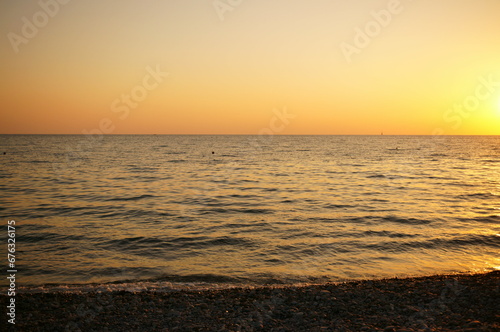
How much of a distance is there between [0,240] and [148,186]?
58.0 feet

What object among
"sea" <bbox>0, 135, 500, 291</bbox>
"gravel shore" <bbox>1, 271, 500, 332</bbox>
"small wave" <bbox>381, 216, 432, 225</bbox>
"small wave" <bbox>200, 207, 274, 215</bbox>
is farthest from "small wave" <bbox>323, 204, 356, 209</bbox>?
"gravel shore" <bbox>1, 271, 500, 332</bbox>

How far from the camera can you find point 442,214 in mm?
20781

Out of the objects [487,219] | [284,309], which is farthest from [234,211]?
[487,219]

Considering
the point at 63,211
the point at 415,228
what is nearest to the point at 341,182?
the point at 415,228

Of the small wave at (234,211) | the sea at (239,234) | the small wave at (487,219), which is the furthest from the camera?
the small wave at (234,211)

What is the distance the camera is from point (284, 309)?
7891 millimetres

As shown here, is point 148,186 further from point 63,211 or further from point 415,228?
point 415,228

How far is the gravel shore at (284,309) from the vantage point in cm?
704

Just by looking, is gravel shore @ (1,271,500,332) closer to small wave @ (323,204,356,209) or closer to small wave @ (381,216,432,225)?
small wave @ (381,216,432,225)

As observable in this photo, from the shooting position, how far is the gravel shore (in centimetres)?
704

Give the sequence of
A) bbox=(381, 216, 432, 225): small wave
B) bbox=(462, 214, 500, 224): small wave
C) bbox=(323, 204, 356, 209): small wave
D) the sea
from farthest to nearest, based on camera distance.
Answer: bbox=(323, 204, 356, 209): small wave
bbox=(462, 214, 500, 224): small wave
bbox=(381, 216, 432, 225): small wave
the sea

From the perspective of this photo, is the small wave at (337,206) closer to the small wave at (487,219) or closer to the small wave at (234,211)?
the small wave at (234,211)

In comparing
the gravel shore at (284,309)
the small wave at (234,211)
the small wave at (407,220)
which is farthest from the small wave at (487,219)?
the small wave at (234,211)

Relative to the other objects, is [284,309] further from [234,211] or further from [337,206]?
[337,206]
